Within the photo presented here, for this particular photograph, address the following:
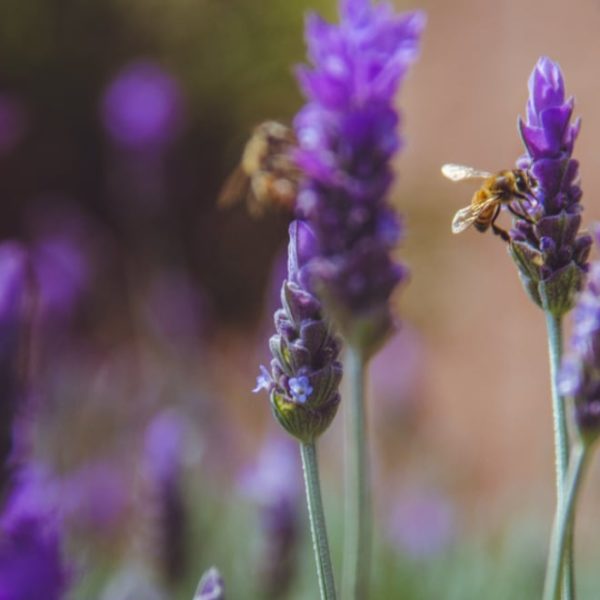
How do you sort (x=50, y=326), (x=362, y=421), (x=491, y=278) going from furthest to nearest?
(x=491, y=278) < (x=50, y=326) < (x=362, y=421)

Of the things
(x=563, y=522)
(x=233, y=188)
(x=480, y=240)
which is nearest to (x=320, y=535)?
(x=563, y=522)

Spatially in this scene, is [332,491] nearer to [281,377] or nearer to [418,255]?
[281,377]

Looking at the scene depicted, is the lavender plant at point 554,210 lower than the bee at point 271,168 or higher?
lower

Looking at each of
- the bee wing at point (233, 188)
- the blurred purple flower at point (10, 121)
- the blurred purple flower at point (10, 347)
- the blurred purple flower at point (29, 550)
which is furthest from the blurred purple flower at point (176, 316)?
the blurred purple flower at point (10, 347)

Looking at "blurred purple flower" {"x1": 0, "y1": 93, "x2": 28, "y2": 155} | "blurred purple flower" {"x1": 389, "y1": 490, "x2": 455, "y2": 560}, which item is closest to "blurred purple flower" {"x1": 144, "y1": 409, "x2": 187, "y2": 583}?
"blurred purple flower" {"x1": 389, "y1": 490, "x2": 455, "y2": 560}

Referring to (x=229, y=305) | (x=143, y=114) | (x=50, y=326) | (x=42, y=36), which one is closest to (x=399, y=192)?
(x=229, y=305)

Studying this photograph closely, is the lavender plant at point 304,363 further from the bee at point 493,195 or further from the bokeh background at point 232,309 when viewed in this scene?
the bokeh background at point 232,309
